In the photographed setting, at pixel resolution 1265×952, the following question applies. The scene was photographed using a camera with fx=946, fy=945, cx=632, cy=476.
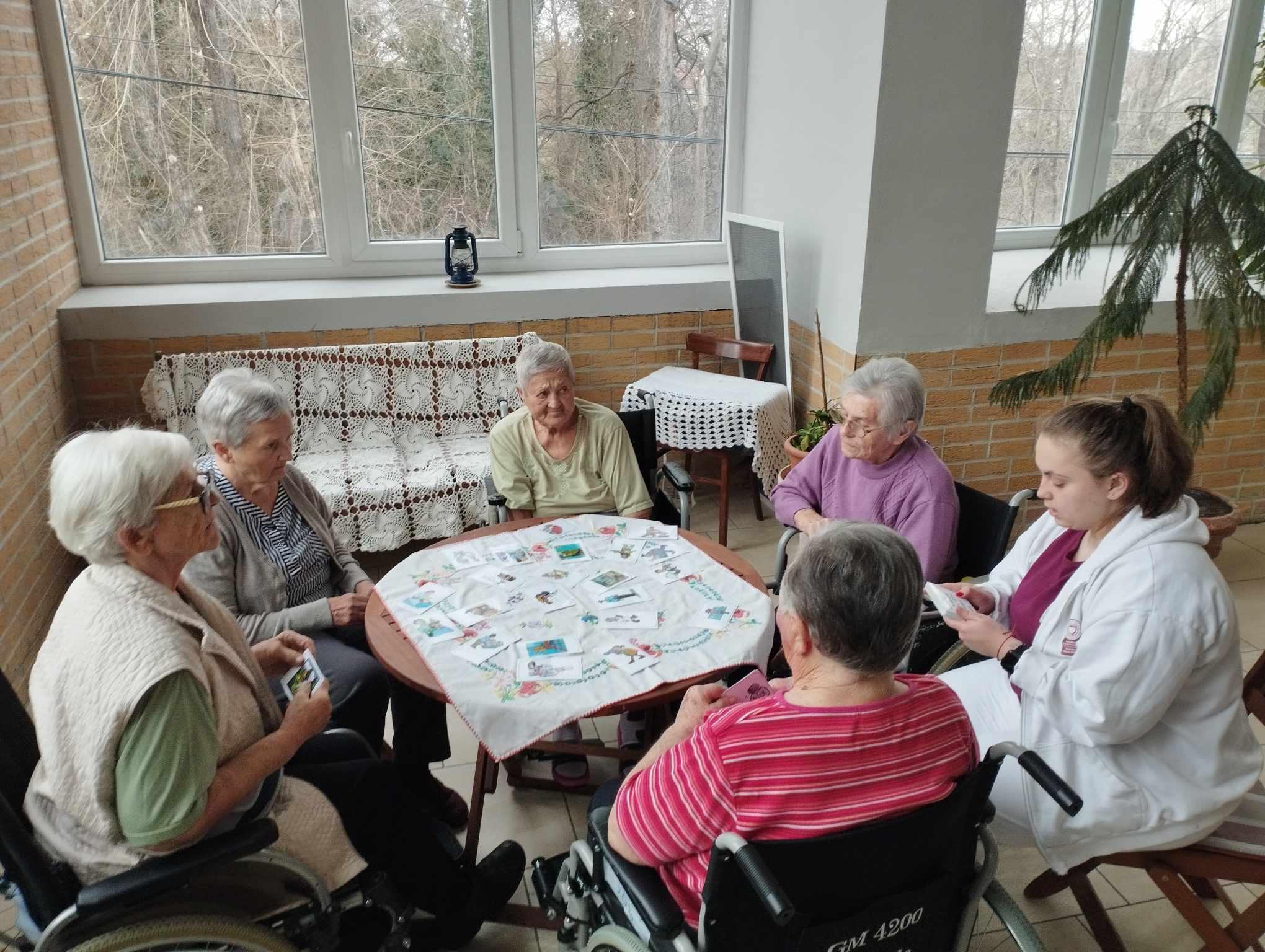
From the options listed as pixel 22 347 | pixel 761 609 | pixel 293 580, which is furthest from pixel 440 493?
pixel 761 609

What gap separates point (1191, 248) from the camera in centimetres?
297

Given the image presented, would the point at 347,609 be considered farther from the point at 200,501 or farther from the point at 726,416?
the point at 726,416

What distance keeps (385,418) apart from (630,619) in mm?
2154

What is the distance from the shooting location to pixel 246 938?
57.3 inches

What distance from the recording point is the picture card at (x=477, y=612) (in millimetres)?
2082

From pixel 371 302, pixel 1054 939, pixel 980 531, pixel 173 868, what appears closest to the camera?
pixel 173 868

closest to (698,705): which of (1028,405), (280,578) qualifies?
(280,578)

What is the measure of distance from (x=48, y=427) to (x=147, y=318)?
631mm

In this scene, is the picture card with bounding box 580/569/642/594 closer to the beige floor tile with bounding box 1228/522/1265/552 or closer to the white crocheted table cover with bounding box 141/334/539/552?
the white crocheted table cover with bounding box 141/334/539/552

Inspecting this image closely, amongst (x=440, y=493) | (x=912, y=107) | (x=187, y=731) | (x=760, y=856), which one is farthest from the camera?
(x=440, y=493)

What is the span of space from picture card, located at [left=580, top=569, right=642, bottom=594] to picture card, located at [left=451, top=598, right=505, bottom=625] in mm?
208

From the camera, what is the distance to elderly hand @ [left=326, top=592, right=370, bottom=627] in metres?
2.31

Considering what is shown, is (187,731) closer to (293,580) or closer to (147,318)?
(293,580)

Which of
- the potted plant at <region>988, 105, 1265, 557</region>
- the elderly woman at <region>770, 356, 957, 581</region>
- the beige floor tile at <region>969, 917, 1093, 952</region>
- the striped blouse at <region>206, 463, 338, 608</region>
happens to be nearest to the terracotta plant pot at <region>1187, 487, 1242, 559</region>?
the potted plant at <region>988, 105, 1265, 557</region>
